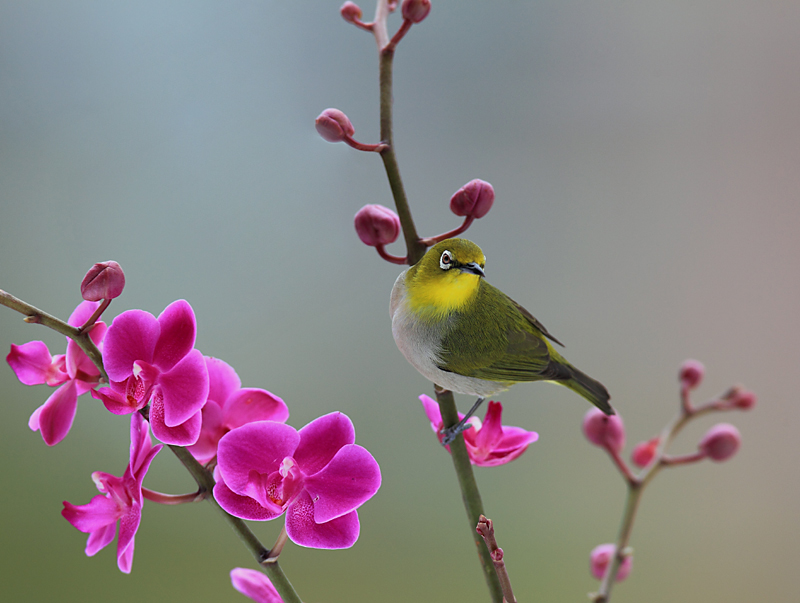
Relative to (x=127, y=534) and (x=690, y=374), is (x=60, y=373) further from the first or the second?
(x=690, y=374)

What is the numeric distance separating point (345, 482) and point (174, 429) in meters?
0.08

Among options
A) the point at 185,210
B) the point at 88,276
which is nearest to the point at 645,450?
the point at 88,276

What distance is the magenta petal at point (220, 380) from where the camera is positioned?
0.31m

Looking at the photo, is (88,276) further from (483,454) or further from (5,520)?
(5,520)

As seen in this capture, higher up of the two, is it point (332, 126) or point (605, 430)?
point (332, 126)

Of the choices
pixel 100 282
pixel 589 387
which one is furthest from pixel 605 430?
pixel 100 282

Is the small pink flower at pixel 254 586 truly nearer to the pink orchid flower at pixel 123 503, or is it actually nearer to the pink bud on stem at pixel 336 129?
the pink orchid flower at pixel 123 503

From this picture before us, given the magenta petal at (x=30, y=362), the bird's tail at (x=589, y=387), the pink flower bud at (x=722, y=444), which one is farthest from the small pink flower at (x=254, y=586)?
the pink flower bud at (x=722, y=444)

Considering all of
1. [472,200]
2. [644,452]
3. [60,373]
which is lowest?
[644,452]

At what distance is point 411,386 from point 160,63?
533mm

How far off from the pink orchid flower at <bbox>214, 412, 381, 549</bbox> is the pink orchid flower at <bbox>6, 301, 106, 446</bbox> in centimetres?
9

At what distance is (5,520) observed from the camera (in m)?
0.63

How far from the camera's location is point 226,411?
301 mm

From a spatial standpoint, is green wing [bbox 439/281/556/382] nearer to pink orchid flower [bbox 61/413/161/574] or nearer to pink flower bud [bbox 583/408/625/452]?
pink flower bud [bbox 583/408/625/452]
